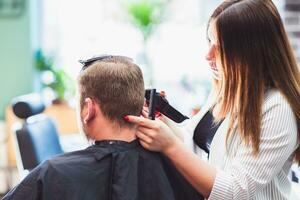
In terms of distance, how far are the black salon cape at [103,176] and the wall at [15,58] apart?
3.05 metres

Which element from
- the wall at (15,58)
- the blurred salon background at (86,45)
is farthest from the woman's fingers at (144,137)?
the wall at (15,58)

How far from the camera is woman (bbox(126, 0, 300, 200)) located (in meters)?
1.51

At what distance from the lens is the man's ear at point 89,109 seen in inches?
59.1

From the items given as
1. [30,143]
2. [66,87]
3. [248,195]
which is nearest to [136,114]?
[248,195]

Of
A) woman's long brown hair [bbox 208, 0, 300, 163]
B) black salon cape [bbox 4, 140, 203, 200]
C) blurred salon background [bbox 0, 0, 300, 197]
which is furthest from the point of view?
blurred salon background [bbox 0, 0, 300, 197]

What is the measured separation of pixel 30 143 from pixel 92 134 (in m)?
1.22

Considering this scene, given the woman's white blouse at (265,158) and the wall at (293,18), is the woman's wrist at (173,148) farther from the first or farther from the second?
the wall at (293,18)

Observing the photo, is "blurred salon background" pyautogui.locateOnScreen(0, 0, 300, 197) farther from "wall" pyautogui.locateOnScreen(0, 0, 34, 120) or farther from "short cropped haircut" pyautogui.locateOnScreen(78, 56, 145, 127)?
"short cropped haircut" pyautogui.locateOnScreen(78, 56, 145, 127)

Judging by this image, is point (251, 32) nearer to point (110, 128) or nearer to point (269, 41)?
point (269, 41)

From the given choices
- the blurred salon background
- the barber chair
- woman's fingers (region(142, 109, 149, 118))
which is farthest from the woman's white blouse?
the blurred salon background

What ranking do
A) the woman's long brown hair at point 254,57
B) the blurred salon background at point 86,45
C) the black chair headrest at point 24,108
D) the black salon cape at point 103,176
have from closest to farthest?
1. the black salon cape at point 103,176
2. the woman's long brown hair at point 254,57
3. the black chair headrest at point 24,108
4. the blurred salon background at point 86,45

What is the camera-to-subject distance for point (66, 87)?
439cm

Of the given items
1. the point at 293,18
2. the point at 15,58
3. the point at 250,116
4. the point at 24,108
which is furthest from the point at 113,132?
the point at 293,18

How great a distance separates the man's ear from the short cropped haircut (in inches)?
0.5
